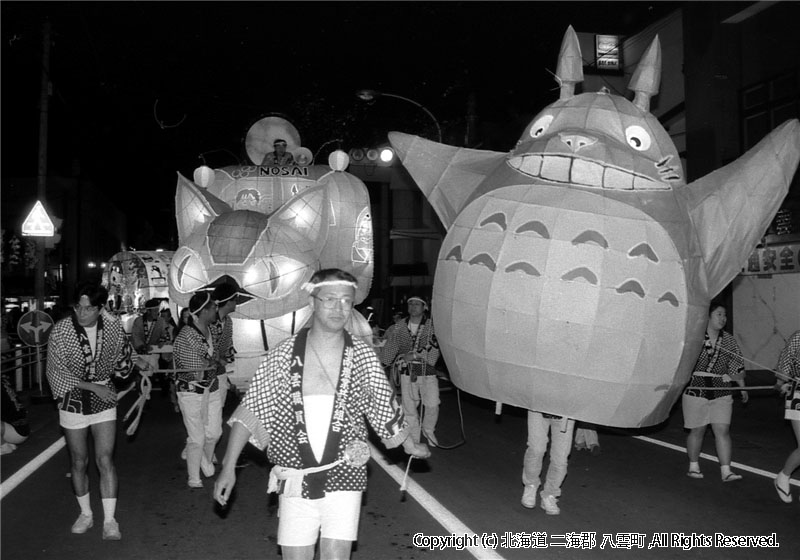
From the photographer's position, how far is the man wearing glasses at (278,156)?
1178 centimetres

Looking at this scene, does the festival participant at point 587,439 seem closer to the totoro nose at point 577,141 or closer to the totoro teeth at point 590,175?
the totoro teeth at point 590,175

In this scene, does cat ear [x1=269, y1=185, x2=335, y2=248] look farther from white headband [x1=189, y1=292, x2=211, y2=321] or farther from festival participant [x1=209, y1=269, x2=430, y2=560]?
festival participant [x1=209, y1=269, x2=430, y2=560]

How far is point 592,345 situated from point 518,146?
1909 mm

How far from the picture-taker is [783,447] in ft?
29.9

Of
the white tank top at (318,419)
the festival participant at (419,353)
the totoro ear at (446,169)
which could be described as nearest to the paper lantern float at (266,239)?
the festival participant at (419,353)

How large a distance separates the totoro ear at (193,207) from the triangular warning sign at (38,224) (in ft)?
11.6

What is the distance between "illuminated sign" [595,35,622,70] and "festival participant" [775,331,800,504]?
45.3ft

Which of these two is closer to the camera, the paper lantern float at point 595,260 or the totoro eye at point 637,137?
the paper lantern float at point 595,260

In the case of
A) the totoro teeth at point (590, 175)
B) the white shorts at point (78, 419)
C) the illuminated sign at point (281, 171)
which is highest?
the illuminated sign at point (281, 171)

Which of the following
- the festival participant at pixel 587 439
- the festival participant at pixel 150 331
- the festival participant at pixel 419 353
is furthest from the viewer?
the festival participant at pixel 150 331

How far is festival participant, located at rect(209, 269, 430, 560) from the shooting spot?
142 inches

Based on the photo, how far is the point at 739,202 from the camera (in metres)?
5.83

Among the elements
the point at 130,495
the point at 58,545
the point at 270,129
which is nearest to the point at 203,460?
the point at 130,495

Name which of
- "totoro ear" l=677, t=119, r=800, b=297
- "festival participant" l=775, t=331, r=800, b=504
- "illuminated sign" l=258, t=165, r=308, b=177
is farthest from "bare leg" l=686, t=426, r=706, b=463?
"illuminated sign" l=258, t=165, r=308, b=177
